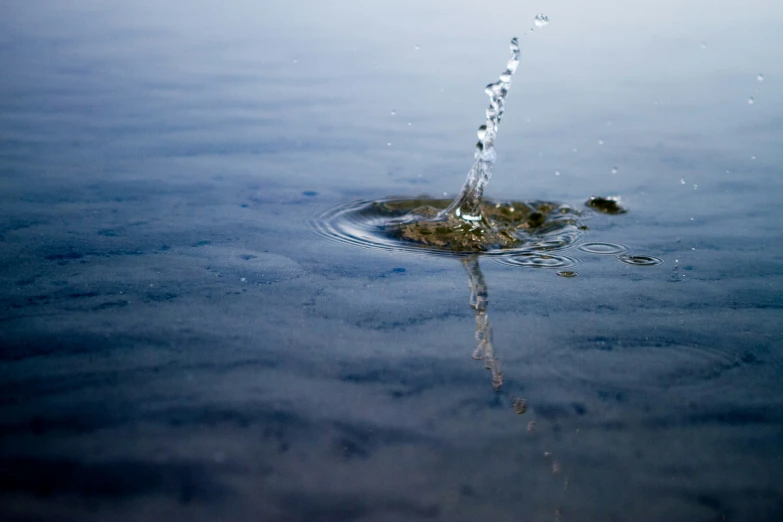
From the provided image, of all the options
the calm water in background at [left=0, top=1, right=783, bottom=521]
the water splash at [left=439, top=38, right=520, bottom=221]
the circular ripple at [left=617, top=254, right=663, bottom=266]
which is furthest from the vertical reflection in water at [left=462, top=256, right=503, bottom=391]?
the circular ripple at [left=617, top=254, right=663, bottom=266]

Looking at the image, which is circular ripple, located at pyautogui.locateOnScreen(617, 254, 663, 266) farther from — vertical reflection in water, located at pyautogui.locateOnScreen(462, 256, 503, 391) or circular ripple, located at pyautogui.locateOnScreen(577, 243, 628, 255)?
vertical reflection in water, located at pyautogui.locateOnScreen(462, 256, 503, 391)

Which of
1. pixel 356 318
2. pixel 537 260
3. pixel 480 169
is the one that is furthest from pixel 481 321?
pixel 480 169

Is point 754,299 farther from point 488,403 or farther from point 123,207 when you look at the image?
point 123,207

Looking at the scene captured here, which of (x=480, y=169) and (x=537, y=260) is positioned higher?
(x=480, y=169)

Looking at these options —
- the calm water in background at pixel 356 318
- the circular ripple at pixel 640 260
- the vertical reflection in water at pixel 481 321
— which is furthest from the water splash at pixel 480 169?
the circular ripple at pixel 640 260

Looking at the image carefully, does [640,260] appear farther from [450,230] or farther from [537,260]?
[450,230]

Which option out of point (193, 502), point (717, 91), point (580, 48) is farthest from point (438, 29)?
point (193, 502)
